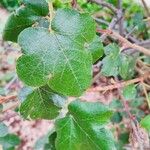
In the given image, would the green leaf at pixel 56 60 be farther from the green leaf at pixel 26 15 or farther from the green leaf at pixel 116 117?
the green leaf at pixel 116 117

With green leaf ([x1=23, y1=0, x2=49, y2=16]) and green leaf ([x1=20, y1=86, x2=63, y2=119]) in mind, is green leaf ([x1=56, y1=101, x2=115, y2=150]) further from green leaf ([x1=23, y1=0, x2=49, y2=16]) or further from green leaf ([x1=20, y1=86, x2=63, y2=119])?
green leaf ([x1=23, y1=0, x2=49, y2=16])

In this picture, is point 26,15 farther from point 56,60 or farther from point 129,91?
point 129,91

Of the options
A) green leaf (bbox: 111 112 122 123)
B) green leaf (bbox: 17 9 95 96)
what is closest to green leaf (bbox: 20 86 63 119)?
green leaf (bbox: 17 9 95 96)

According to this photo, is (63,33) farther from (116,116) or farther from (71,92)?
(116,116)

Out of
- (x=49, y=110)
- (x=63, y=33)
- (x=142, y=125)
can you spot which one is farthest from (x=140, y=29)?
(x=63, y=33)

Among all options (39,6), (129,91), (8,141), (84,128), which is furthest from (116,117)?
(39,6)
